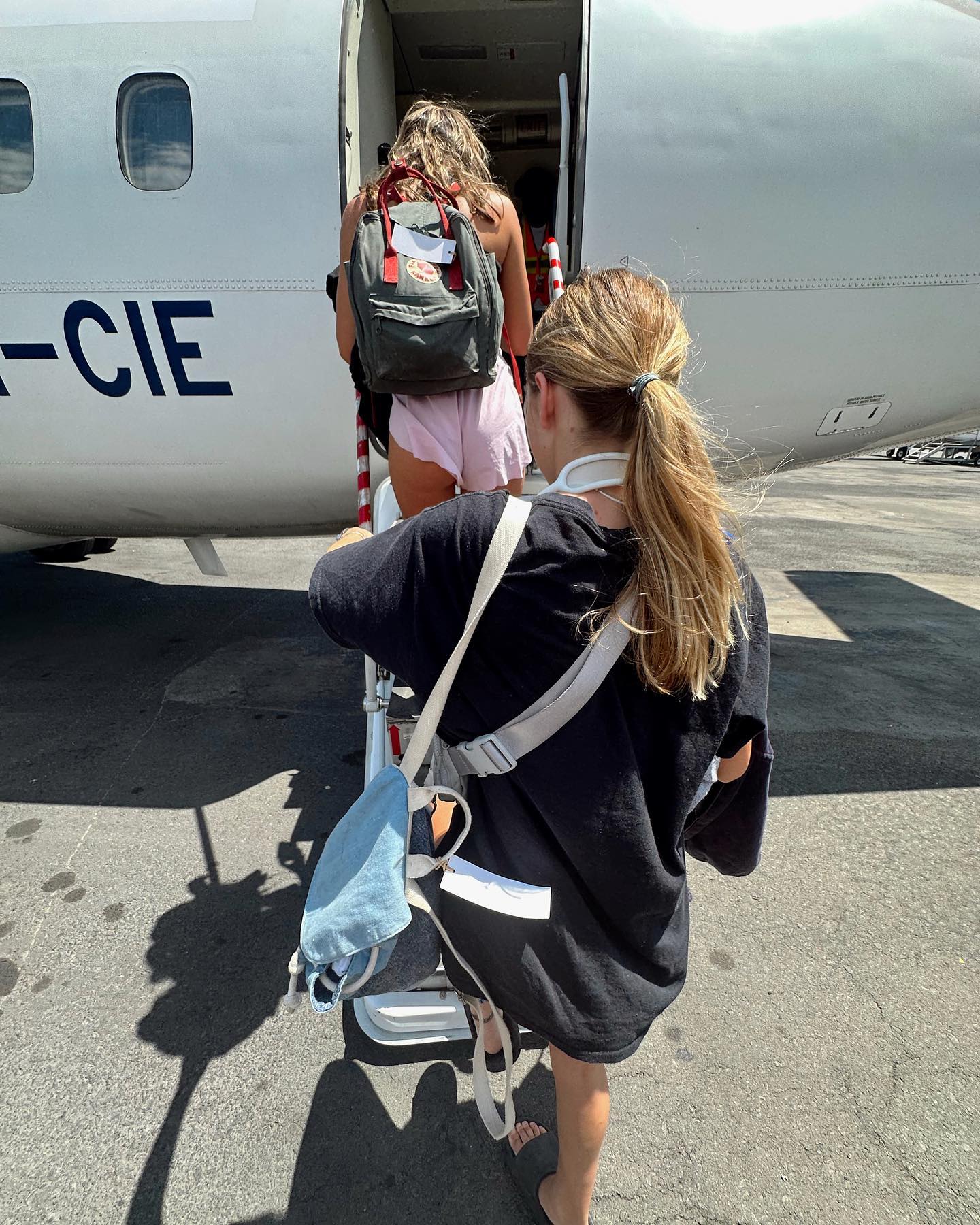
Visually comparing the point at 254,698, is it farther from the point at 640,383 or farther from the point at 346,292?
the point at 640,383

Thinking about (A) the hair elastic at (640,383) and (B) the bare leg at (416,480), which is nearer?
(A) the hair elastic at (640,383)

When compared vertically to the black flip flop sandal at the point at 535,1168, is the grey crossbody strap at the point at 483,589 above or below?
above

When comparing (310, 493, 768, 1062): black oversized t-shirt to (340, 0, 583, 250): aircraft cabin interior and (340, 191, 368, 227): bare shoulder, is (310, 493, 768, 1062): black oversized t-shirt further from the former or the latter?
(340, 0, 583, 250): aircraft cabin interior

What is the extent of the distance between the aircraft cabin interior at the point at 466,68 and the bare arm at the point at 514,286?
78 cm

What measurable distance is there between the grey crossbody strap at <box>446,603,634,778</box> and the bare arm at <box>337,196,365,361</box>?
4.17 feet

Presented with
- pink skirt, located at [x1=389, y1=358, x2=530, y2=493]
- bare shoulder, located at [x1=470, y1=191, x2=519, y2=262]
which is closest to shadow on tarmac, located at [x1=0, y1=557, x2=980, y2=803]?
pink skirt, located at [x1=389, y1=358, x2=530, y2=493]

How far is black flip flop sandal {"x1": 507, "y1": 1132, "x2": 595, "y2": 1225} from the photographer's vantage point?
1530 mm

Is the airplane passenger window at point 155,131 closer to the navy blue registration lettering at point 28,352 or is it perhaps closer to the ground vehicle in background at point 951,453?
the navy blue registration lettering at point 28,352

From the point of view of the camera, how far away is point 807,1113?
1769mm

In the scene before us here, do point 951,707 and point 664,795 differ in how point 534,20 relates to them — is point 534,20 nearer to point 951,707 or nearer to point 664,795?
point 664,795

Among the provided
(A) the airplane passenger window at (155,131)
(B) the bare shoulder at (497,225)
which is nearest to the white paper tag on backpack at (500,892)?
(B) the bare shoulder at (497,225)

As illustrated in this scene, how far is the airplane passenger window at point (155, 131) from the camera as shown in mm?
2959

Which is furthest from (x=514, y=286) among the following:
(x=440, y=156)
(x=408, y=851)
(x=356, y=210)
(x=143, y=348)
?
(x=143, y=348)

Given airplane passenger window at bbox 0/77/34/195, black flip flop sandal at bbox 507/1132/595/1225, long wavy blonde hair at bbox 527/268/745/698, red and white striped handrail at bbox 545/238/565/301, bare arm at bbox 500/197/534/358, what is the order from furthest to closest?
1. airplane passenger window at bbox 0/77/34/195
2. red and white striped handrail at bbox 545/238/565/301
3. bare arm at bbox 500/197/534/358
4. black flip flop sandal at bbox 507/1132/595/1225
5. long wavy blonde hair at bbox 527/268/745/698
